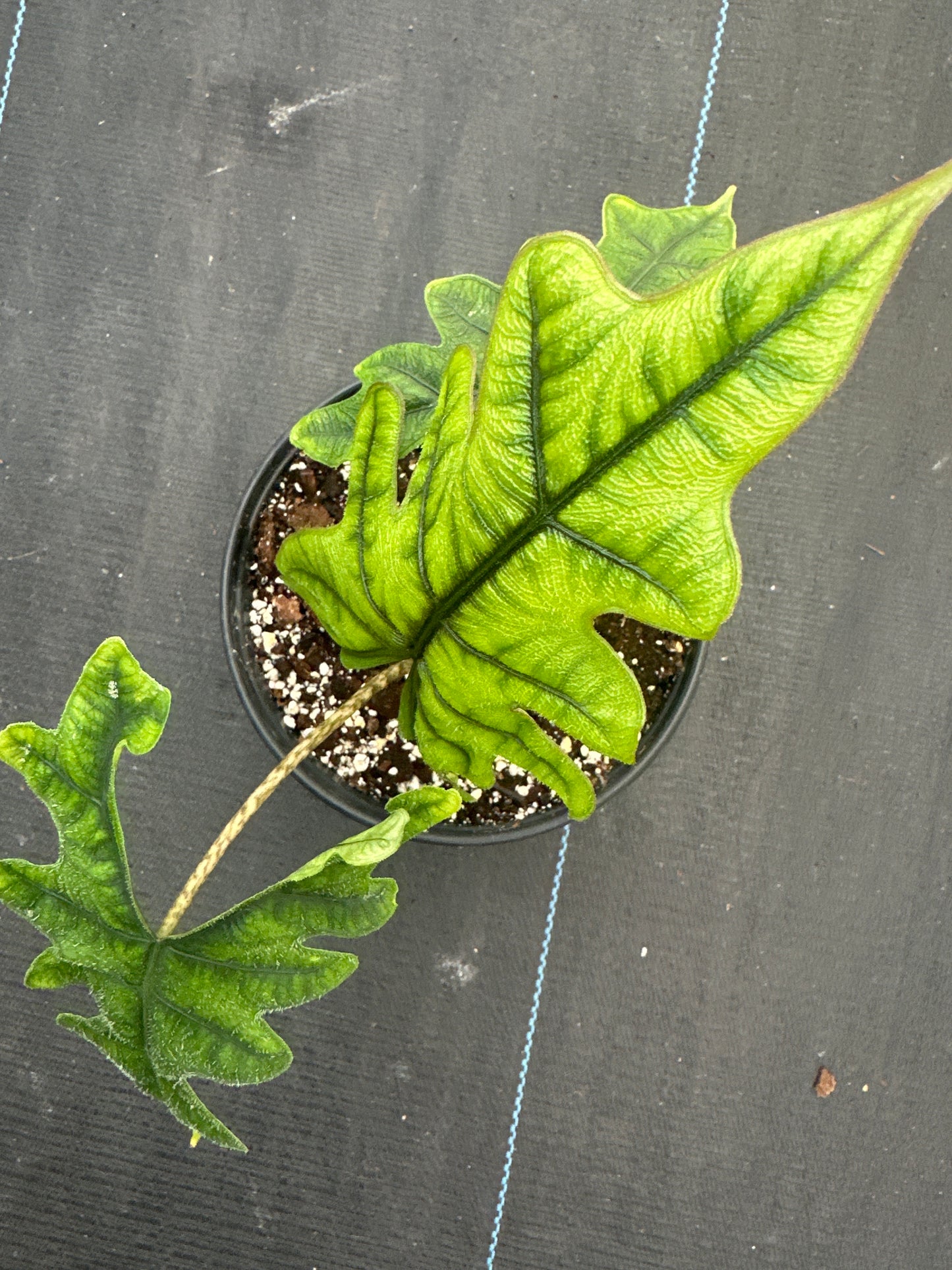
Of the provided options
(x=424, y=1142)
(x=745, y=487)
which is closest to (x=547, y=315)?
(x=745, y=487)

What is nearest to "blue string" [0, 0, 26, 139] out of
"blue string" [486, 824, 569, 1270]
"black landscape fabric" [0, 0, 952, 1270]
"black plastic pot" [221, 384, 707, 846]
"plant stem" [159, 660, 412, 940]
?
"black landscape fabric" [0, 0, 952, 1270]

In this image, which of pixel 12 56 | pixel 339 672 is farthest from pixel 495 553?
pixel 12 56

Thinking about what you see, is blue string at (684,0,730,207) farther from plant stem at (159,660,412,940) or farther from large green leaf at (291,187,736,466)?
plant stem at (159,660,412,940)

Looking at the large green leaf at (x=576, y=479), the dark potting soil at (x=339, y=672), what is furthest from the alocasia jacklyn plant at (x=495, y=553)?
the dark potting soil at (x=339, y=672)

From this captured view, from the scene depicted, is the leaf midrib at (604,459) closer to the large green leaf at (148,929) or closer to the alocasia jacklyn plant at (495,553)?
the alocasia jacklyn plant at (495,553)

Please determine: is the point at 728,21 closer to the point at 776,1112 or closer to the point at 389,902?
the point at 389,902

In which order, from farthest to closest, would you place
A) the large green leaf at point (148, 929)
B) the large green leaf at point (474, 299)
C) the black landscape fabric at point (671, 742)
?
the black landscape fabric at point (671, 742), the large green leaf at point (474, 299), the large green leaf at point (148, 929)
